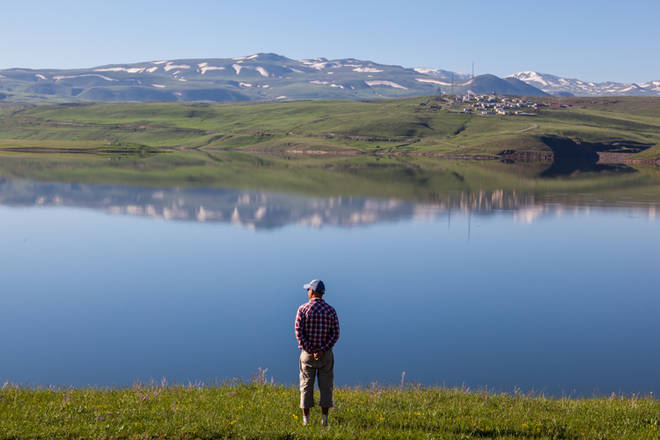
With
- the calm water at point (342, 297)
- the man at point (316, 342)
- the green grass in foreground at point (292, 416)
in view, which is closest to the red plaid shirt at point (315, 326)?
the man at point (316, 342)

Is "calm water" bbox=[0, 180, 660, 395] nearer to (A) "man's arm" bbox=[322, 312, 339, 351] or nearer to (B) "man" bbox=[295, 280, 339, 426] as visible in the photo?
(B) "man" bbox=[295, 280, 339, 426]

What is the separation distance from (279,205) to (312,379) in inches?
2910

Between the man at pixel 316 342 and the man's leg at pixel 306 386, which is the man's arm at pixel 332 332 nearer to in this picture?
the man at pixel 316 342

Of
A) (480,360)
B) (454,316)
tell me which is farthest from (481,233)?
(480,360)

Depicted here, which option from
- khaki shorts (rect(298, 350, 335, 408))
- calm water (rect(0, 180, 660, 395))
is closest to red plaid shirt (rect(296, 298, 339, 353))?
khaki shorts (rect(298, 350, 335, 408))

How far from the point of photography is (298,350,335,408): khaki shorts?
14672 millimetres

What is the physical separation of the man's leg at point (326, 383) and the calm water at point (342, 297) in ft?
38.1

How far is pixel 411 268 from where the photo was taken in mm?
48688

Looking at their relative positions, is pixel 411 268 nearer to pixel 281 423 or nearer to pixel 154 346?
pixel 154 346

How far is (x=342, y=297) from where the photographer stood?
39.6 metres

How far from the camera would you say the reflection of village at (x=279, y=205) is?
252ft

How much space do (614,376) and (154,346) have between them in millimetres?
21130

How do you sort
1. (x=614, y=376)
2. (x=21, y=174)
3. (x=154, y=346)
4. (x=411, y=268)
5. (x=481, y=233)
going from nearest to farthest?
(x=614, y=376)
(x=154, y=346)
(x=411, y=268)
(x=481, y=233)
(x=21, y=174)

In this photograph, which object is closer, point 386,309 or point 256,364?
point 256,364
